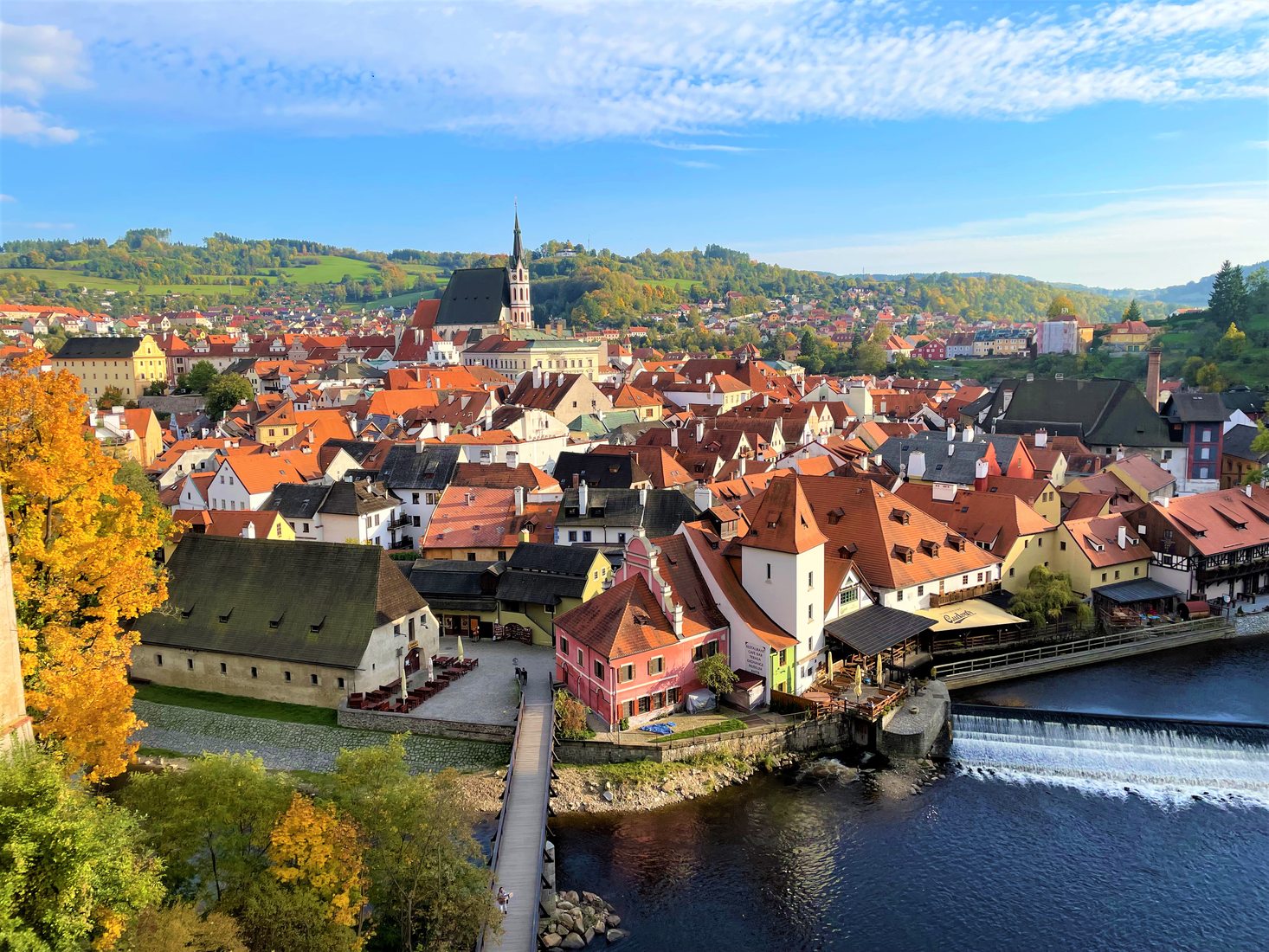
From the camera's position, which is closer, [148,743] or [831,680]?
[148,743]

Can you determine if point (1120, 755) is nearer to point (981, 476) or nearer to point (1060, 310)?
point (981, 476)

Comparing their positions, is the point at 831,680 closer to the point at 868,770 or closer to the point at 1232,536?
the point at 868,770

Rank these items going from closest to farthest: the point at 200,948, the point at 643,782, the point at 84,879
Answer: the point at 84,879 < the point at 200,948 < the point at 643,782

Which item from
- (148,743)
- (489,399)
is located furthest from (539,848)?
(489,399)

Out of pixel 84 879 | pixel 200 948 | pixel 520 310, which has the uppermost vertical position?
pixel 520 310

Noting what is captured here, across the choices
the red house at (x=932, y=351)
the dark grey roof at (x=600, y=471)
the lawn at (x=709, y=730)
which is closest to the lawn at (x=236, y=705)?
the lawn at (x=709, y=730)

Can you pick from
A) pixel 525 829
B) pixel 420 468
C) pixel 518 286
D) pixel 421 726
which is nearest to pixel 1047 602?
pixel 525 829

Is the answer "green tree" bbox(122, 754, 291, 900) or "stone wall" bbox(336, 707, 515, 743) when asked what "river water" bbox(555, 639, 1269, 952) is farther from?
"green tree" bbox(122, 754, 291, 900)
